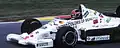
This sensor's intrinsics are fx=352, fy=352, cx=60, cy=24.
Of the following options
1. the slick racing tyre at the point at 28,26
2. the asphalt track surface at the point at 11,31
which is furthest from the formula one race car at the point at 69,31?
the asphalt track surface at the point at 11,31

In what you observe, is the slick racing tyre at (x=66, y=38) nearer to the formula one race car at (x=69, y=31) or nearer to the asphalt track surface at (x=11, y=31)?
the formula one race car at (x=69, y=31)

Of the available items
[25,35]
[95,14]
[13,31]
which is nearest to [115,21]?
[95,14]

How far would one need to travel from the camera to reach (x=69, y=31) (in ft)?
27.4

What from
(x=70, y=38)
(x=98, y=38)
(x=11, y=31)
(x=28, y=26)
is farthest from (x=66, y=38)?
(x=11, y=31)

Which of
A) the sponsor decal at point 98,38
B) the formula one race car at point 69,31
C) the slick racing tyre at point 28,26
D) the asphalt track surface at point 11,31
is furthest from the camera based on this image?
the slick racing tyre at point 28,26

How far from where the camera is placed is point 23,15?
15.2m

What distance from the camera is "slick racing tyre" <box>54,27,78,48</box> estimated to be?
813 cm

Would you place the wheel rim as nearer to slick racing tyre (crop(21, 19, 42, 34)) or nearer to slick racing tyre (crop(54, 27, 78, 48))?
slick racing tyre (crop(54, 27, 78, 48))

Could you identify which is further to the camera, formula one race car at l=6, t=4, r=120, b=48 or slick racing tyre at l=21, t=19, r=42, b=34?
slick racing tyre at l=21, t=19, r=42, b=34

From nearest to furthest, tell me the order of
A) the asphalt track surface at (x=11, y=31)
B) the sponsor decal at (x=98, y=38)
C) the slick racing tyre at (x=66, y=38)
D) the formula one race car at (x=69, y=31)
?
the slick racing tyre at (x=66, y=38)
the formula one race car at (x=69, y=31)
the asphalt track surface at (x=11, y=31)
the sponsor decal at (x=98, y=38)

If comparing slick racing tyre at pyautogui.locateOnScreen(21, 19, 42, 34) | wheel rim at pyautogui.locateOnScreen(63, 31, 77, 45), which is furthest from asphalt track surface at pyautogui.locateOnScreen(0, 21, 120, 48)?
slick racing tyre at pyautogui.locateOnScreen(21, 19, 42, 34)

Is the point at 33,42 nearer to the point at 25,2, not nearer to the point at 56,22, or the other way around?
the point at 56,22

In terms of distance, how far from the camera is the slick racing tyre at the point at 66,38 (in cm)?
813

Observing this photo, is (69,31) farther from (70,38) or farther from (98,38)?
(98,38)
